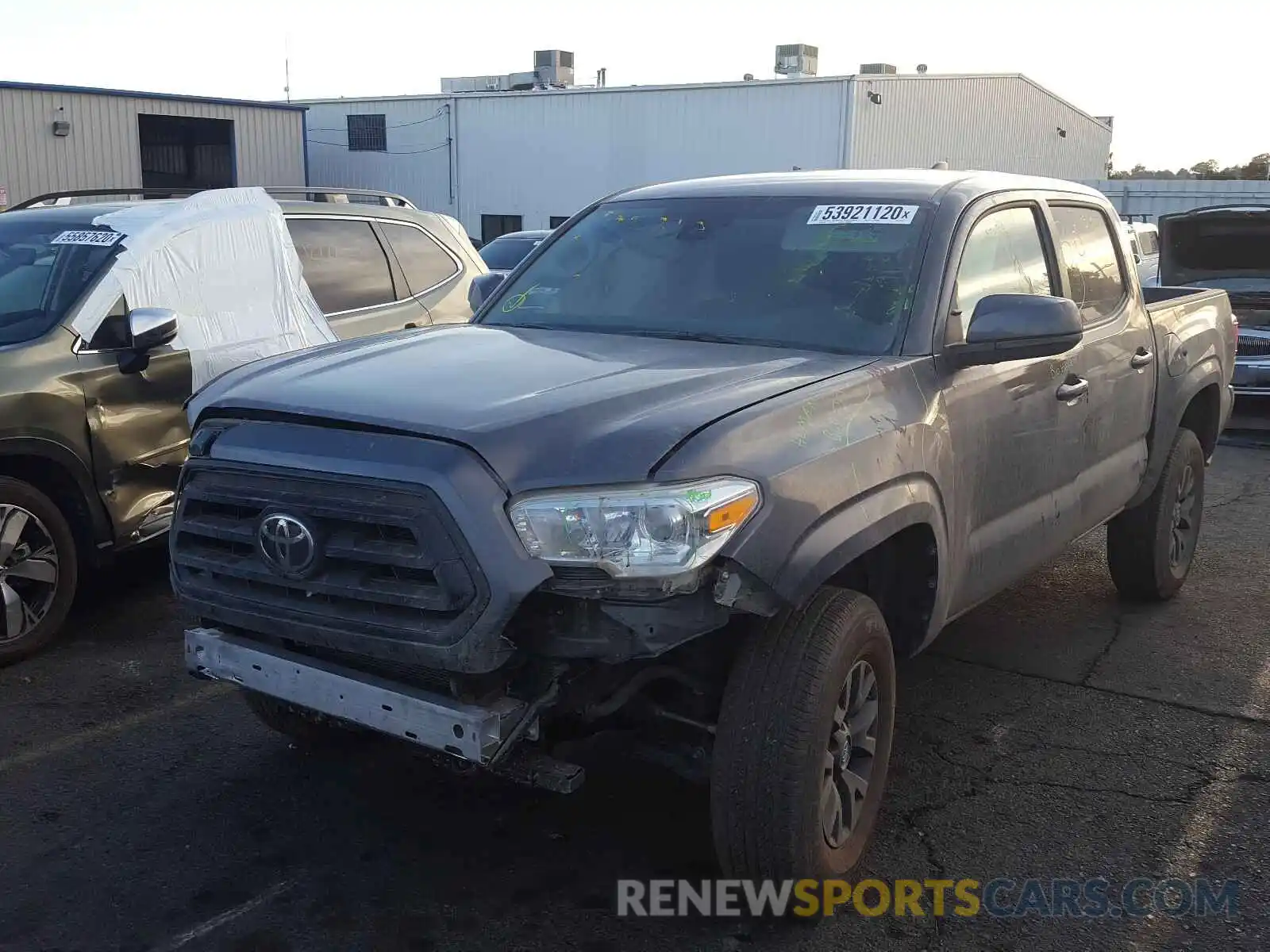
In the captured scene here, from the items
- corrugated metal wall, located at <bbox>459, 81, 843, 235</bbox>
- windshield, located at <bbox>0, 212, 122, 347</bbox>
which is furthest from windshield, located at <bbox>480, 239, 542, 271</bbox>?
corrugated metal wall, located at <bbox>459, 81, 843, 235</bbox>

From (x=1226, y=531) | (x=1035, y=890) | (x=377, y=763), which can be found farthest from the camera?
(x=1226, y=531)

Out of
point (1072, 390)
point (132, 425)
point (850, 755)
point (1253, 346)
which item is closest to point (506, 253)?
point (1253, 346)

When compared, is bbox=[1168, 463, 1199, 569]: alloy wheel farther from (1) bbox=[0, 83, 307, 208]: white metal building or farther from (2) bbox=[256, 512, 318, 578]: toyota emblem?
(1) bbox=[0, 83, 307, 208]: white metal building

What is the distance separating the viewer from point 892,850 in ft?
11.8

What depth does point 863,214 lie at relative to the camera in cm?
406

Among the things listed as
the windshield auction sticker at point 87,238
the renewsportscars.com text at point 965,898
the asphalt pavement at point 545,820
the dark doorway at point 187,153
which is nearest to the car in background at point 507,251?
the windshield auction sticker at point 87,238

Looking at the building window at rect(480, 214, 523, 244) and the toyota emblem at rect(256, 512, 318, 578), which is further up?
the building window at rect(480, 214, 523, 244)

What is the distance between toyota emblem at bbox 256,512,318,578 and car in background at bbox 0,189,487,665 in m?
2.32

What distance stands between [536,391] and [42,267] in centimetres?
350

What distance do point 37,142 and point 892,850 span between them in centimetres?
2847

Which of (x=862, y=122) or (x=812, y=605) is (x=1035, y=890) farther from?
(x=862, y=122)

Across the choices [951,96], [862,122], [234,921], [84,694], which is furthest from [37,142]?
[234,921]

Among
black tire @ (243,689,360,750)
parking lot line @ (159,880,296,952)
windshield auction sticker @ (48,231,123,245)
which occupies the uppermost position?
windshield auction sticker @ (48,231,123,245)

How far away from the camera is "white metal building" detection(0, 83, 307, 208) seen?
26.6 m
